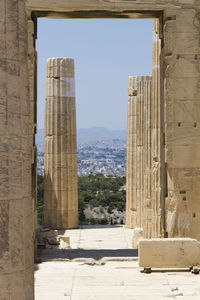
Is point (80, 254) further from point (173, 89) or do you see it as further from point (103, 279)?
point (173, 89)

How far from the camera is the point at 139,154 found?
29984mm

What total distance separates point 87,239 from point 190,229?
10544mm

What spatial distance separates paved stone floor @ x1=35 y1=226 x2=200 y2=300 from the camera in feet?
41.6

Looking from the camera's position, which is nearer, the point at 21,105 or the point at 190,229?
the point at 21,105

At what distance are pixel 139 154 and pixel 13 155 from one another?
906 inches

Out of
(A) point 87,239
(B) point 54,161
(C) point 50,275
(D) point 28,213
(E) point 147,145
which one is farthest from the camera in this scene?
(B) point 54,161

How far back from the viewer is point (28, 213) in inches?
302

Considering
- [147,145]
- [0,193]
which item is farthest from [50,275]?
[147,145]

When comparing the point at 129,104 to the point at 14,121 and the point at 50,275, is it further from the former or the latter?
the point at 14,121

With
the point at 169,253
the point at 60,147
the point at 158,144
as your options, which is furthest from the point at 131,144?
the point at 169,253

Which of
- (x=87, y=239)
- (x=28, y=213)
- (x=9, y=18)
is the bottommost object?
(x=87, y=239)

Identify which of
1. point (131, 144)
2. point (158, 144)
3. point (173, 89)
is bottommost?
point (158, 144)

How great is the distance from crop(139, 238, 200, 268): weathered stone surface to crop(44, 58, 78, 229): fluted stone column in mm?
15865

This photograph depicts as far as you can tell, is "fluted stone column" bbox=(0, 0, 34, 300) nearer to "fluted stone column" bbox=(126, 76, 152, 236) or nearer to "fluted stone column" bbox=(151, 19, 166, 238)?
"fluted stone column" bbox=(151, 19, 166, 238)
